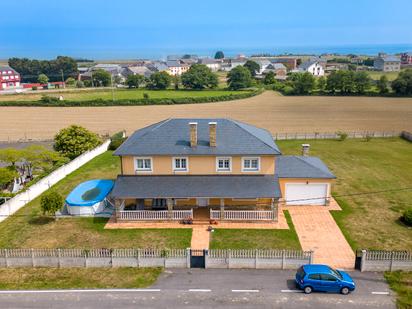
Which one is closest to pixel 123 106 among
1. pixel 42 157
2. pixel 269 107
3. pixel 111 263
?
pixel 269 107

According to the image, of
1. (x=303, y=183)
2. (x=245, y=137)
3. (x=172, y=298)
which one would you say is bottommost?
(x=172, y=298)

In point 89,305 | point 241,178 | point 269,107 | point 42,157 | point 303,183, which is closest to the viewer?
point 89,305

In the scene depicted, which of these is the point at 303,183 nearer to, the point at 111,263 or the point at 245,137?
the point at 245,137

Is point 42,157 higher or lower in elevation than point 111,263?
higher

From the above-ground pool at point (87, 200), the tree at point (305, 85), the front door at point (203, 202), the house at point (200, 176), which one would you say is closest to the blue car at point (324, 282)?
the house at point (200, 176)

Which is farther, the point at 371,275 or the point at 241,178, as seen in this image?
the point at 241,178

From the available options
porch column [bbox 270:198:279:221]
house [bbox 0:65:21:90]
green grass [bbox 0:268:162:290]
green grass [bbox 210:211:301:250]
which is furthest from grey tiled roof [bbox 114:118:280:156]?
house [bbox 0:65:21:90]

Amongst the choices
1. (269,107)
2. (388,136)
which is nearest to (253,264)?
(388,136)

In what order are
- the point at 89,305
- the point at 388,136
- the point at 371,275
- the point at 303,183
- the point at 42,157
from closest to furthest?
1. the point at 89,305
2. the point at 371,275
3. the point at 303,183
4. the point at 42,157
5. the point at 388,136
